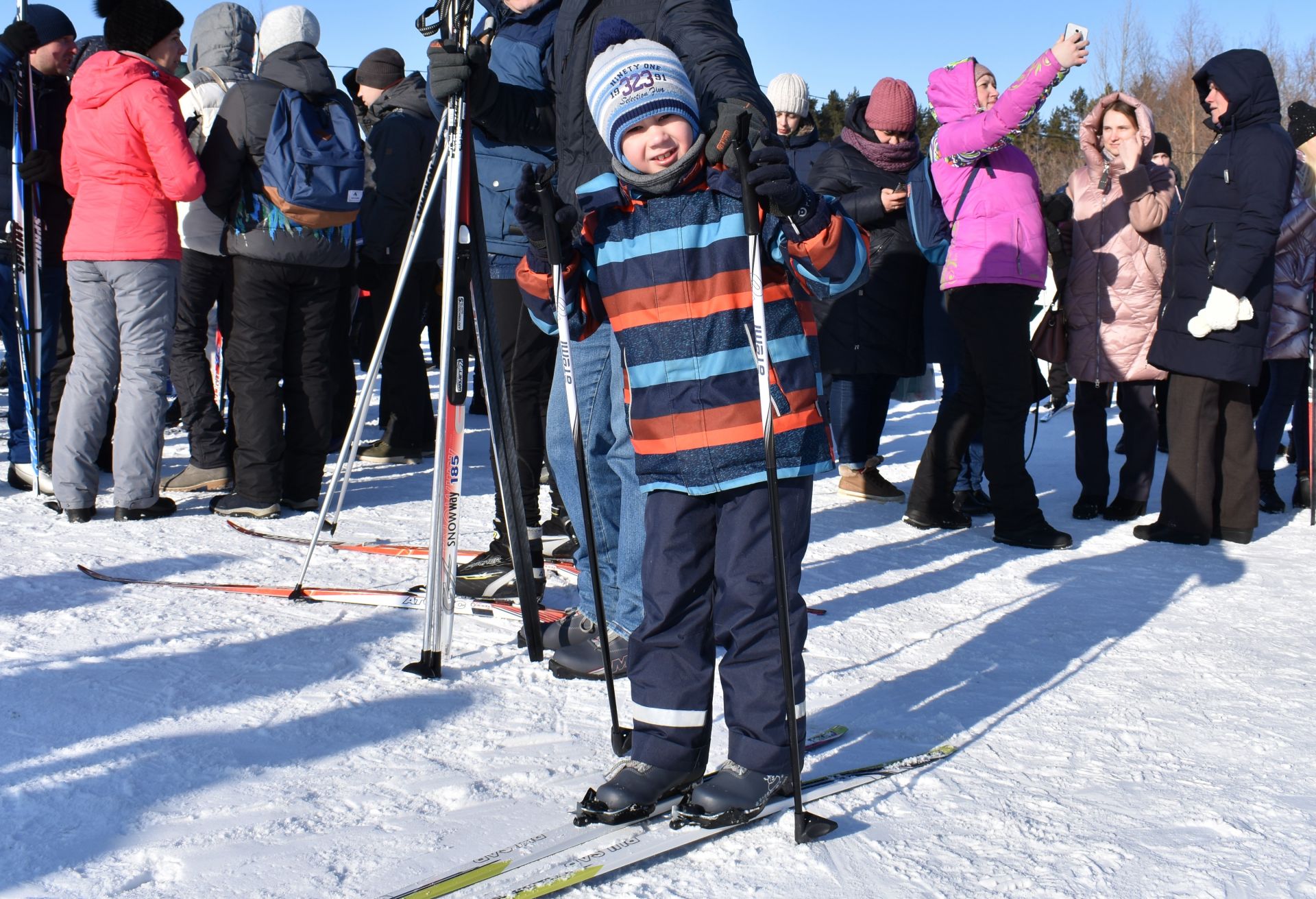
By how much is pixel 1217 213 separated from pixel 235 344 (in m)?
4.37

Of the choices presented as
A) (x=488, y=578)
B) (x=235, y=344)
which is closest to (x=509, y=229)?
(x=488, y=578)

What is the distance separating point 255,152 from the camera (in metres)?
5.16

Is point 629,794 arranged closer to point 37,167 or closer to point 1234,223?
point 1234,223

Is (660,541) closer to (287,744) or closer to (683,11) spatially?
(287,744)

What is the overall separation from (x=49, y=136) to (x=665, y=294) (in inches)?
177

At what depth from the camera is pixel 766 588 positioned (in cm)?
251

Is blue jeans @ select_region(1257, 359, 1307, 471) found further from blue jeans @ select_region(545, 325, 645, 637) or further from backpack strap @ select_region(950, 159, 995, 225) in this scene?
blue jeans @ select_region(545, 325, 645, 637)

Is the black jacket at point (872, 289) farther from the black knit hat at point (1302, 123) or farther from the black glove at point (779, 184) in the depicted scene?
the black glove at point (779, 184)

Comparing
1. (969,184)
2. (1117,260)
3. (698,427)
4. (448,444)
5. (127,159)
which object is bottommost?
A: (448,444)

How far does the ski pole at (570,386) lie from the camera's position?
2.58m

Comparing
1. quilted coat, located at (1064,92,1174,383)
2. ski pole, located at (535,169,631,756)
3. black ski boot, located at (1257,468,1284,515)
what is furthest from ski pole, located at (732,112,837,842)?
black ski boot, located at (1257,468,1284,515)

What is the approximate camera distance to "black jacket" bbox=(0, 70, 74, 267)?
5.73 meters

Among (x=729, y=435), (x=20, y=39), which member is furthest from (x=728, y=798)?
(x=20, y=39)

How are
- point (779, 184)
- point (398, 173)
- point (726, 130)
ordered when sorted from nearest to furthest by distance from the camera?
point (779, 184)
point (726, 130)
point (398, 173)
